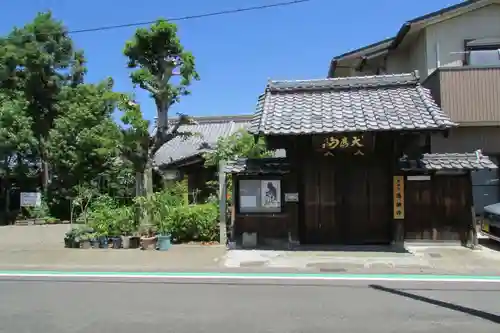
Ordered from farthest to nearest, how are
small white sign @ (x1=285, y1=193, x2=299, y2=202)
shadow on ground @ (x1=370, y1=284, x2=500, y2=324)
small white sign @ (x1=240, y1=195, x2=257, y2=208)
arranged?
small white sign @ (x1=240, y1=195, x2=257, y2=208) < small white sign @ (x1=285, y1=193, x2=299, y2=202) < shadow on ground @ (x1=370, y1=284, x2=500, y2=324)

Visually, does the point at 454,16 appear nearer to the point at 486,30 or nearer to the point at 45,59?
the point at 486,30

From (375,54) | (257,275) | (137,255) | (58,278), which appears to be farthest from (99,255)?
(375,54)

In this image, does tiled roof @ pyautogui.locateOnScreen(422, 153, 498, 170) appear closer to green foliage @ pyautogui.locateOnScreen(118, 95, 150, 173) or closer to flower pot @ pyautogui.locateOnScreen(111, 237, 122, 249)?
flower pot @ pyautogui.locateOnScreen(111, 237, 122, 249)

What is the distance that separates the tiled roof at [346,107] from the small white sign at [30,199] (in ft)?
49.1

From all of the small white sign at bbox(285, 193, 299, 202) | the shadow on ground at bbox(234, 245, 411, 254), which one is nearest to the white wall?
the shadow on ground at bbox(234, 245, 411, 254)

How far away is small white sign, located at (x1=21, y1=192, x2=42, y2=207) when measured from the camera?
2391 centimetres

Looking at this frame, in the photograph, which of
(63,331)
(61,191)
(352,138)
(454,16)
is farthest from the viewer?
(61,191)

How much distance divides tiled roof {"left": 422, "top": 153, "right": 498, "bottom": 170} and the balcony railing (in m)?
2.67

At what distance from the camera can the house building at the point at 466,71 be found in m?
14.9

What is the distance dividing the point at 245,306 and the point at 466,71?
11771 millimetres

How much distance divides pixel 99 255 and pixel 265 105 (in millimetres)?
5957

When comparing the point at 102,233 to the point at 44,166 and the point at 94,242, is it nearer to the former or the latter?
the point at 94,242

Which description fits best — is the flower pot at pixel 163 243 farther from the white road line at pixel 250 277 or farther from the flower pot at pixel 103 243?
the white road line at pixel 250 277

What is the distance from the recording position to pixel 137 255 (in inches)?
476
